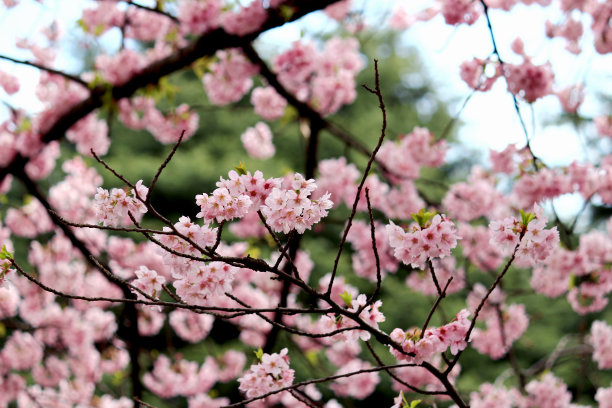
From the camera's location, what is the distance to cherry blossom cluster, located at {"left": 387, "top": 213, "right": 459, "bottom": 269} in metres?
1.10

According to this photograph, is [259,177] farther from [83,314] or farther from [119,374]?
[83,314]

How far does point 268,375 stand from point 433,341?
372 millimetres

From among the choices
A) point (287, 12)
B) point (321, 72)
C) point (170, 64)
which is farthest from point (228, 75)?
point (287, 12)

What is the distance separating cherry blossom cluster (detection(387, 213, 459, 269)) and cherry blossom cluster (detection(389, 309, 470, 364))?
14cm

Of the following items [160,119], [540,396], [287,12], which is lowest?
[540,396]

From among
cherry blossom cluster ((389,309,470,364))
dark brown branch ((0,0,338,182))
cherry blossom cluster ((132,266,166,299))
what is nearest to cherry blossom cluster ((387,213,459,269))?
cherry blossom cluster ((389,309,470,364))

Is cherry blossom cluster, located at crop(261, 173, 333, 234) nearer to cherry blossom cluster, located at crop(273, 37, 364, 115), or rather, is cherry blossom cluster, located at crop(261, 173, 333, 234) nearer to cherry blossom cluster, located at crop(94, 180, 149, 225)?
cherry blossom cluster, located at crop(94, 180, 149, 225)

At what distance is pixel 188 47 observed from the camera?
238 cm

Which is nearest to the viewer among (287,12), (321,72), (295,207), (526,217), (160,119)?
(295,207)

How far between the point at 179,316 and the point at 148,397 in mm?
2949

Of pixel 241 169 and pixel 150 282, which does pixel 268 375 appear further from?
pixel 241 169

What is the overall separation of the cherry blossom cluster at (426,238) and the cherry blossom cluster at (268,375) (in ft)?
1.16

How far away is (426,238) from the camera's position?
1.11 m

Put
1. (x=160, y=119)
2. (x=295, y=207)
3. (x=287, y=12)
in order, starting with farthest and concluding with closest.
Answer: (x=160, y=119) < (x=287, y=12) < (x=295, y=207)
